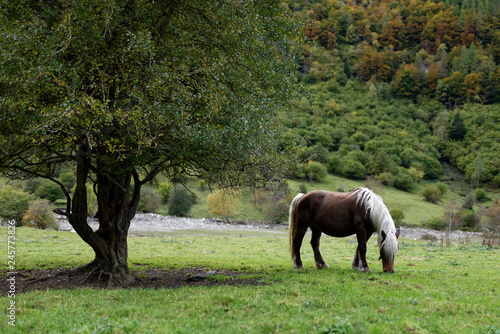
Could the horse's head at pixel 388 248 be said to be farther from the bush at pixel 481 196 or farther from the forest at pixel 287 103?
the bush at pixel 481 196

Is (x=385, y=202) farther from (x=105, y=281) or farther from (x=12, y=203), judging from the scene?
(x=105, y=281)

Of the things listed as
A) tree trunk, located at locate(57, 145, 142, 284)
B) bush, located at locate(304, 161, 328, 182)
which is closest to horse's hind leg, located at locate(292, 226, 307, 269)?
tree trunk, located at locate(57, 145, 142, 284)

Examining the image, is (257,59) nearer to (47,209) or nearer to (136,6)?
(136,6)

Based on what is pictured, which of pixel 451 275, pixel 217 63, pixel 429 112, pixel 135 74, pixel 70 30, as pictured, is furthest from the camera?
pixel 429 112

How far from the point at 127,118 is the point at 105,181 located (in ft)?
10.4

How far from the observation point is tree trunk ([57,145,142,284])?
9.32 metres

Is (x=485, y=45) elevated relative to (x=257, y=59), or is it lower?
elevated

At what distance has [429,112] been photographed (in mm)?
147125

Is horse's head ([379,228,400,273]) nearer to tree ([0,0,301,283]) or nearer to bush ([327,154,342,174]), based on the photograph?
tree ([0,0,301,283])

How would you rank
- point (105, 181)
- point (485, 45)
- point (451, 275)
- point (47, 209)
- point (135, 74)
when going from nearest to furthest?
1. point (135, 74)
2. point (105, 181)
3. point (451, 275)
4. point (47, 209)
5. point (485, 45)

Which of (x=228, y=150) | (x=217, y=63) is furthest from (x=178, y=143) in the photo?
(x=217, y=63)

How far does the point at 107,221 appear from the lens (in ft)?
32.3

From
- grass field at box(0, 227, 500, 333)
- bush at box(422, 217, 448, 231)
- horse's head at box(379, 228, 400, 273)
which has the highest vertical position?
horse's head at box(379, 228, 400, 273)

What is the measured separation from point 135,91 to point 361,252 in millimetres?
8546
